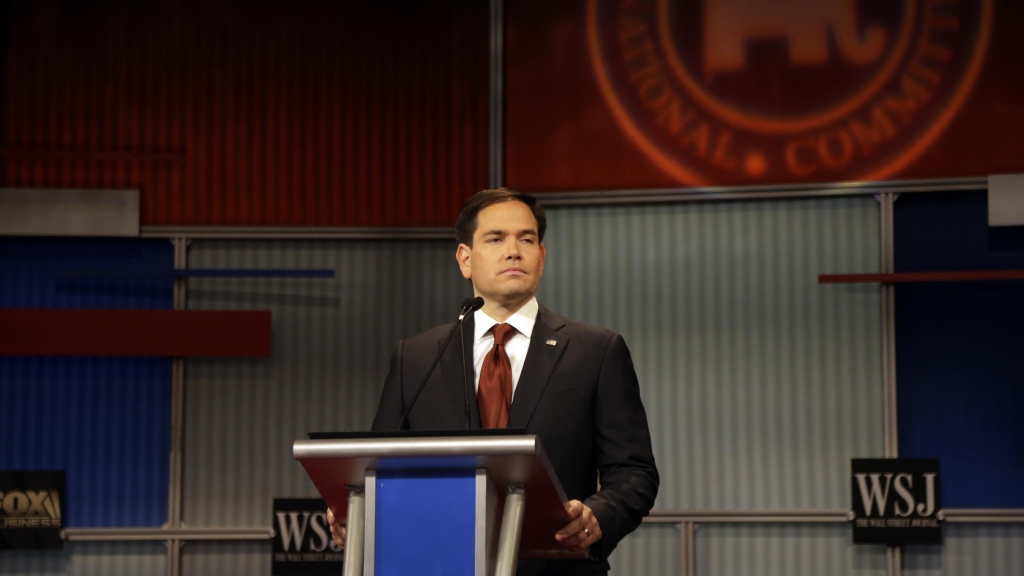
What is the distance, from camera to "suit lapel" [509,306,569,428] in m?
2.16

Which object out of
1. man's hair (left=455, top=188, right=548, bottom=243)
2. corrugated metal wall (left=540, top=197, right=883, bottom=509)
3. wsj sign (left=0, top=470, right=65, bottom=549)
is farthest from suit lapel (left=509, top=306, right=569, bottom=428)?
wsj sign (left=0, top=470, right=65, bottom=549)

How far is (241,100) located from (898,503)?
142 inches

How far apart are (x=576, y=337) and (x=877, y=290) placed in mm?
2954

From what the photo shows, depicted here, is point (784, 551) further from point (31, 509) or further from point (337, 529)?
point (31, 509)

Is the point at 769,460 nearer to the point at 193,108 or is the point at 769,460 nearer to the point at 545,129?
the point at 545,129

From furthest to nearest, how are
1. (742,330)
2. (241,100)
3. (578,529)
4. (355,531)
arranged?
(241,100)
(742,330)
(578,529)
(355,531)

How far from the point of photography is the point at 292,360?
526cm

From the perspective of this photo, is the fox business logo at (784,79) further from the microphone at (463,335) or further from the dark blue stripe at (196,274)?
the microphone at (463,335)

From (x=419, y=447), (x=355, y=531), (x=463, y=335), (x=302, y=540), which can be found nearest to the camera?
(x=419, y=447)

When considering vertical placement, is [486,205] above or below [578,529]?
above

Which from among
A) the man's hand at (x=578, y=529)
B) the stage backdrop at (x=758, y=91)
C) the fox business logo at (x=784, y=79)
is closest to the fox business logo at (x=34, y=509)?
the stage backdrop at (x=758, y=91)

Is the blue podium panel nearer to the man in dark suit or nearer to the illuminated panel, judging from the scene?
the man in dark suit

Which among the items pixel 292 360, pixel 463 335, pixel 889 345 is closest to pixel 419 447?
pixel 463 335

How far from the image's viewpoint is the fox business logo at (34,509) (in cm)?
511
